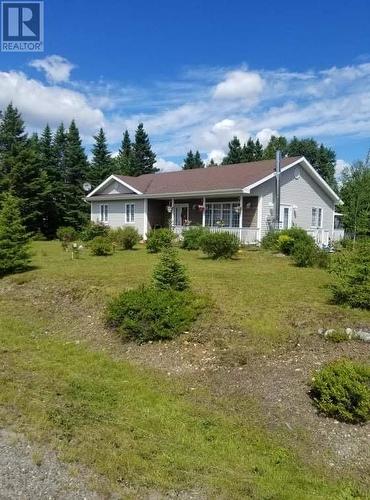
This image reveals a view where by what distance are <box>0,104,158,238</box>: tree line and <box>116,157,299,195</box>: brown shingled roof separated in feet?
27.0

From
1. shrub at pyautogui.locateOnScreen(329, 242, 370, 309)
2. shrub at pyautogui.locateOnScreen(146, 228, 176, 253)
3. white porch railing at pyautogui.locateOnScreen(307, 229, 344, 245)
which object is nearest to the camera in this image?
shrub at pyautogui.locateOnScreen(329, 242, 370, 309)

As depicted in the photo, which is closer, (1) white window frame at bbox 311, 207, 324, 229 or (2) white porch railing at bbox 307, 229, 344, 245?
(2) white porch railing at bbox 307, 229, 344, 245

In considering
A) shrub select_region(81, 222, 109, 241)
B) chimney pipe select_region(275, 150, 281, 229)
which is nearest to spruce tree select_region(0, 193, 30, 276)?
shrub select_region(81, 222, 109, 241)

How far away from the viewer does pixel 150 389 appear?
5613 mm

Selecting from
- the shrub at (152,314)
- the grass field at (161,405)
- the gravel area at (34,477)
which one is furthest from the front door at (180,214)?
the gravel area at (34,477)

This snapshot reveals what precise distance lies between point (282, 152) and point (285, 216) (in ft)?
125

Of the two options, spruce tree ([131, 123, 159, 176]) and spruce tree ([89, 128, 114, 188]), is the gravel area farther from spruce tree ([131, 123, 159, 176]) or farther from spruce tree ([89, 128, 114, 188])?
spruce tree ([131, 123, 159, 176])

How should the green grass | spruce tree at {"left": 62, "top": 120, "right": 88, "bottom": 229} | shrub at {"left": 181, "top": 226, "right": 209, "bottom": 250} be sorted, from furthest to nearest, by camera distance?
spruce tree at {"left": 62, "top": 120, "right": 88, "bottom": 229}
shrub at {"left": 181, "top": 226, "right": 209, "bottom": 250}
the green grass

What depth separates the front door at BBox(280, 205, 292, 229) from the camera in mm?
22984

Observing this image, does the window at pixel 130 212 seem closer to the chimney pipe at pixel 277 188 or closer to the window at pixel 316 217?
the chimney pipe at pixel 277 188

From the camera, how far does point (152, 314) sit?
24.0ft

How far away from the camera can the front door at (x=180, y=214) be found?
25.6m

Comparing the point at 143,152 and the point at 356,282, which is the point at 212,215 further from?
the point at 143,152

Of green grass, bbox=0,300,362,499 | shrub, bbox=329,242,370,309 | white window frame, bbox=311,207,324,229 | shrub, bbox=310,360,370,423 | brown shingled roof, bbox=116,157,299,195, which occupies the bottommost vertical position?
green grass, bbox=0,300,362,499
